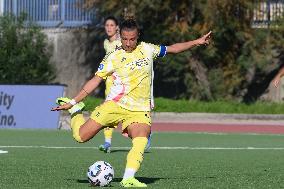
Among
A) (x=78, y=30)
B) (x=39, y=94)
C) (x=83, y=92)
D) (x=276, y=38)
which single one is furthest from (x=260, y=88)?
(x=83, y=92)

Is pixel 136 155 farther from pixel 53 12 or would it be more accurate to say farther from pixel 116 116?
pixel 53 12

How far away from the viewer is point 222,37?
32.3 m

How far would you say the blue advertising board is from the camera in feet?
80.6

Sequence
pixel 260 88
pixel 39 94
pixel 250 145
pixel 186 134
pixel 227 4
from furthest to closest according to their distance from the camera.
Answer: pixel 260 88 → pixel 227 4 → pixel 39 94 → pixel 186 134 → pixel 250 145

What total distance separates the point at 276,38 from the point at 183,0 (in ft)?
9.98

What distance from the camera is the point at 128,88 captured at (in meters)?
11.6

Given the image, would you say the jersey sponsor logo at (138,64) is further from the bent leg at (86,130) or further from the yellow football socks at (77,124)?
the yellow football socks at (77,124)

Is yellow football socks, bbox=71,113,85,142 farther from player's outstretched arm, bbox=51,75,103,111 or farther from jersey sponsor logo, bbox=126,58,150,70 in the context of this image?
jersey sponsor logo, bbox=126,58,150,70

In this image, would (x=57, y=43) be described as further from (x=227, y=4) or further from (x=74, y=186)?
(x=74, y=186)

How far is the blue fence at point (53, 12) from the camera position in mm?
34281

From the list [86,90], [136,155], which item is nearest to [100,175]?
[136,155]

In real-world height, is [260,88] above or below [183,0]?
below

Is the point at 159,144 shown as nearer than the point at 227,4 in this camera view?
Yes

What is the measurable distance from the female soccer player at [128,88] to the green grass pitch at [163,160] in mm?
637
